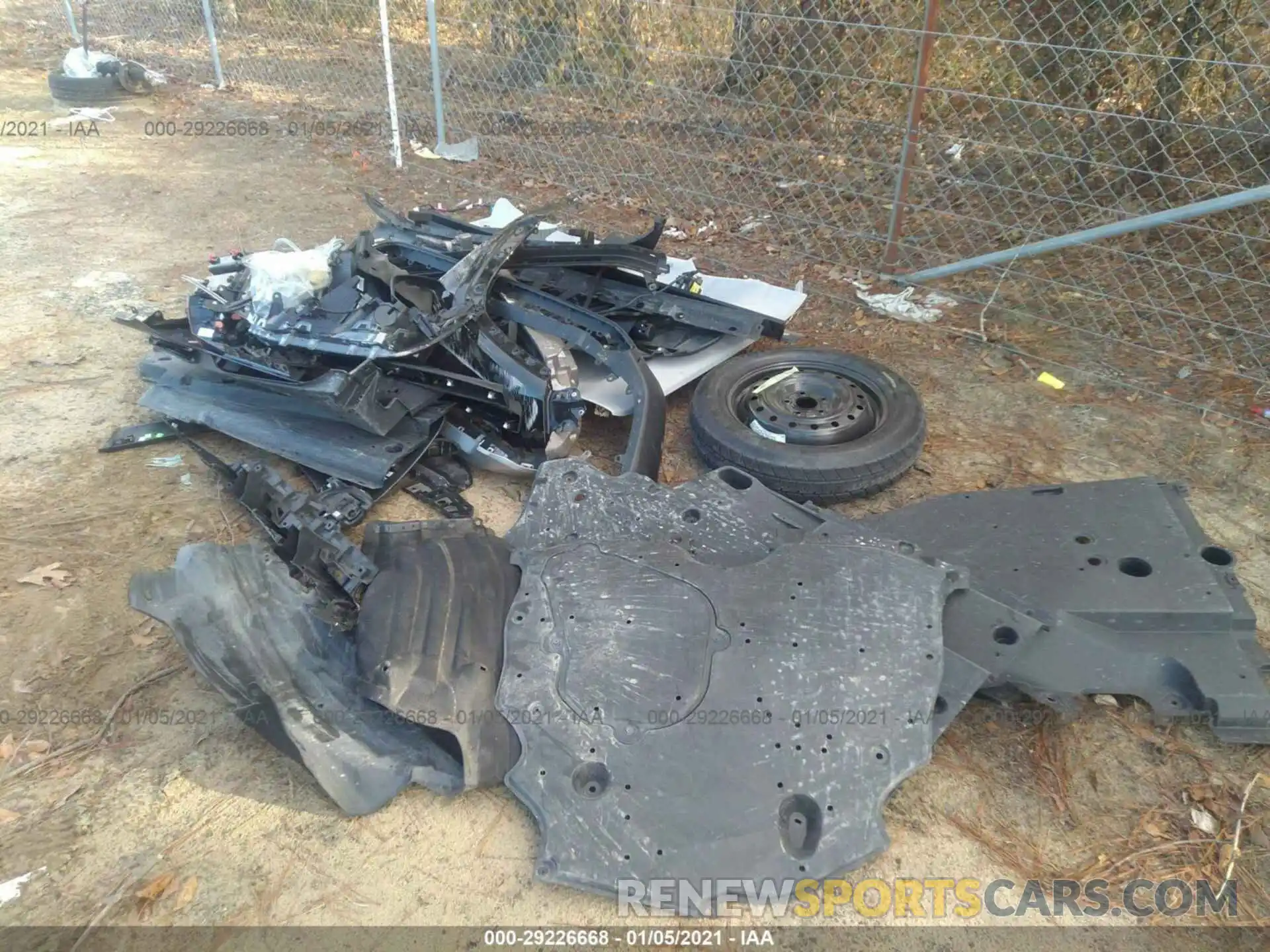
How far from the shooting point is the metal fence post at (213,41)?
29.9ft

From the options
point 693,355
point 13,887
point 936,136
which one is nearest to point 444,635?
point 13,887

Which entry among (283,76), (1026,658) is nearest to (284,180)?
(283,76)

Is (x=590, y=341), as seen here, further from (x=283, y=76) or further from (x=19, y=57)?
(x=19, y=57)

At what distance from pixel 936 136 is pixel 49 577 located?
581cm

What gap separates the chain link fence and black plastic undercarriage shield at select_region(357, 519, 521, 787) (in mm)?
3302

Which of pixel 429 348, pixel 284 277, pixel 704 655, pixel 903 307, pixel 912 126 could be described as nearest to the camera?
pixel 704 655

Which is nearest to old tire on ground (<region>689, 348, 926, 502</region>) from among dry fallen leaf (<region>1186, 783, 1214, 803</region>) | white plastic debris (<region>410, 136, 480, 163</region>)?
dry fallen leaf (<region>1186, 783, 1214, 803</region>)

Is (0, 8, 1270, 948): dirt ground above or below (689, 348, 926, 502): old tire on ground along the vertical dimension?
below

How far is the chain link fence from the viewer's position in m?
4.78

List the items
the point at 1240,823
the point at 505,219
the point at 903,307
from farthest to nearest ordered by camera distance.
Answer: the point at 505,219 < the point at 903,307 < the point at 1240,823

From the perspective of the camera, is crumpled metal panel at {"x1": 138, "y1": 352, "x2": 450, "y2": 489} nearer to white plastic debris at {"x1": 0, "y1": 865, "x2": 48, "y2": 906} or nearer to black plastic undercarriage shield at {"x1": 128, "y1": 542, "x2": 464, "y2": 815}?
black plastic undercarriage shield at {"x1": 128, "y1": 542, "x2": 464, "y2": 815}

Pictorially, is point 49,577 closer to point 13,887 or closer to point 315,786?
point 13,887

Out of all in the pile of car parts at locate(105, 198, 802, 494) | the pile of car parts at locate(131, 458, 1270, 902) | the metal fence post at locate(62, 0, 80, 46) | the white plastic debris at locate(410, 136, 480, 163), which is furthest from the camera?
the metal fence post at locate(62, 0, 80, 46)

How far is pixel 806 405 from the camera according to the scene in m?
3.94
